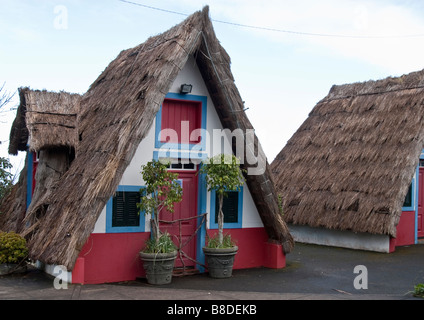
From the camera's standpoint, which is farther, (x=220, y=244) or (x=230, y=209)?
(x=230, y=209)

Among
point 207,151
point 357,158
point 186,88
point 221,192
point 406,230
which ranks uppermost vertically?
point 186,88

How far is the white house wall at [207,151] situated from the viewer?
926cm

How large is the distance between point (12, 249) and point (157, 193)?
2.63 meters

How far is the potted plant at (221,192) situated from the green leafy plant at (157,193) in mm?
785

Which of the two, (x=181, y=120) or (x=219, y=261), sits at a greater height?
(x=181, y=120)

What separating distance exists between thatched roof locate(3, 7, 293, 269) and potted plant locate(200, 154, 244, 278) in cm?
86

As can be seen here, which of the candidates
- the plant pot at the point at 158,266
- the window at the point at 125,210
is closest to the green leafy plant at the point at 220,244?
the plant pot at the point at 158,266

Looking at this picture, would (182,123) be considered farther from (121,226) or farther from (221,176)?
(121,226)

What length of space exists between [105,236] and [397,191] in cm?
740

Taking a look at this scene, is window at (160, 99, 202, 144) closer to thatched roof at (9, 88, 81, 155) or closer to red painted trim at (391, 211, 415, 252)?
thatched roof at (9, 88, 81, 155)

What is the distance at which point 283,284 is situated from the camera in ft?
29.9

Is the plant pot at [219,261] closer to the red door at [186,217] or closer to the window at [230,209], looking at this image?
the red door at [186,217]

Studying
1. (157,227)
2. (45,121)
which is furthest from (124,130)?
(45,121)
